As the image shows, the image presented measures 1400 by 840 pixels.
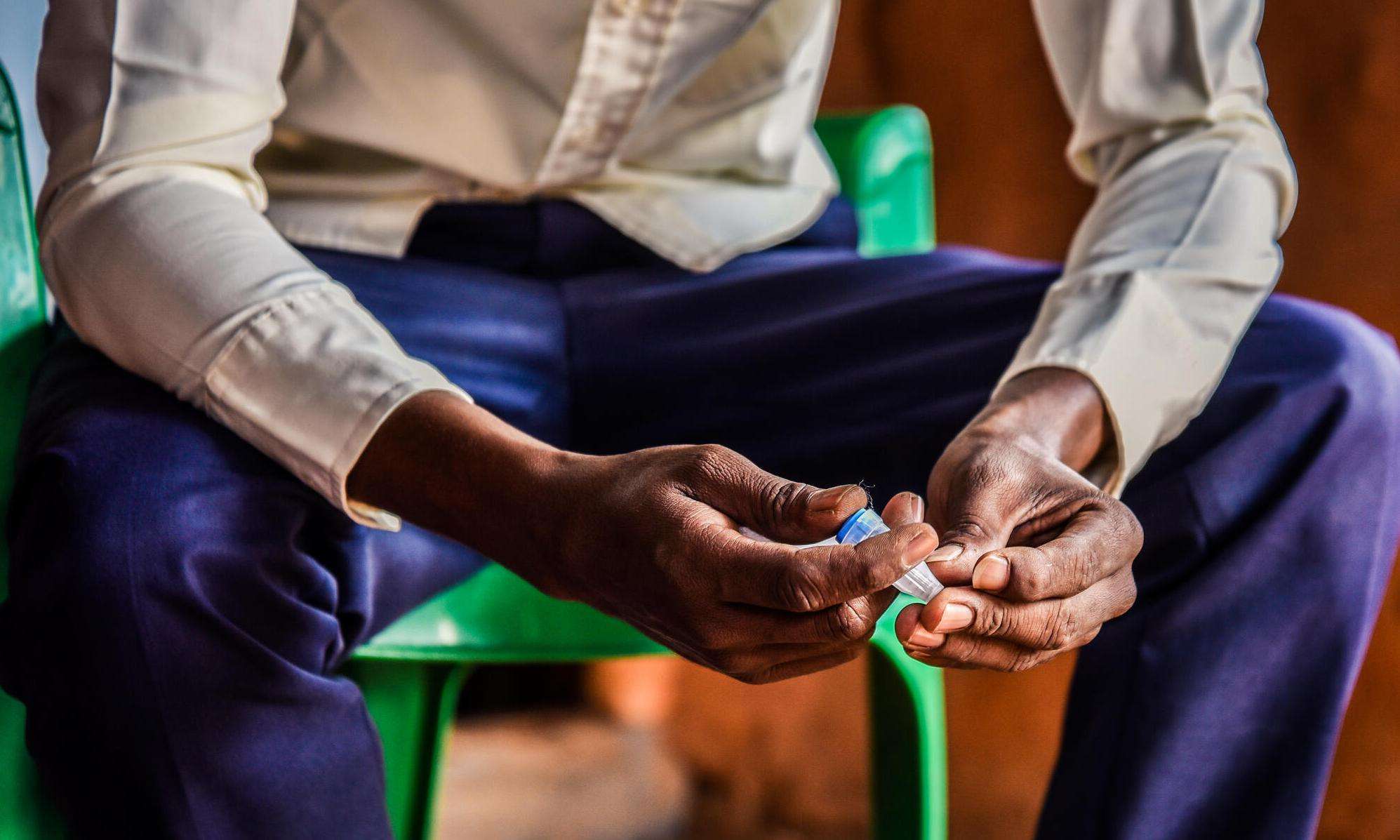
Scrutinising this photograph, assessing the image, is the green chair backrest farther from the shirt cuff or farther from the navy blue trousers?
the shirt cuff

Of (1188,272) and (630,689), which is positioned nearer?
(1188,272)

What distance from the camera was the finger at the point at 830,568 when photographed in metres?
0.41

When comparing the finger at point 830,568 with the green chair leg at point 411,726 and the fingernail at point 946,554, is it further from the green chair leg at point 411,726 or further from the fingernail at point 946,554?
the green chair leg at point 411,726

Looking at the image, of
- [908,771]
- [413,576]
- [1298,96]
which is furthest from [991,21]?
[413,576]

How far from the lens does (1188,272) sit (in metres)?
0.70

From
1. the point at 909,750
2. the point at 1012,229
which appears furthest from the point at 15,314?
the point at 1012,229

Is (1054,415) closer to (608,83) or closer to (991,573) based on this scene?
(991,573)

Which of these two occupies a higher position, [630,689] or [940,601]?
[940,601]

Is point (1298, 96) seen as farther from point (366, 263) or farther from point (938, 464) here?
point (366, 263)

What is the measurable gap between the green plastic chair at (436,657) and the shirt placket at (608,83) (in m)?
0.22

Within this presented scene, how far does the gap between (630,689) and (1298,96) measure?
1.27 meters

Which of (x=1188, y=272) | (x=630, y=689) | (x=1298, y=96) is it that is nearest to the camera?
(x=1188, y=272)

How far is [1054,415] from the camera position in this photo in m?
0.62

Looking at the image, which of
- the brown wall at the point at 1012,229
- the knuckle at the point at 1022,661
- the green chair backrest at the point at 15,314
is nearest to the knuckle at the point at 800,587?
the knuckle at the point at 1022,661
